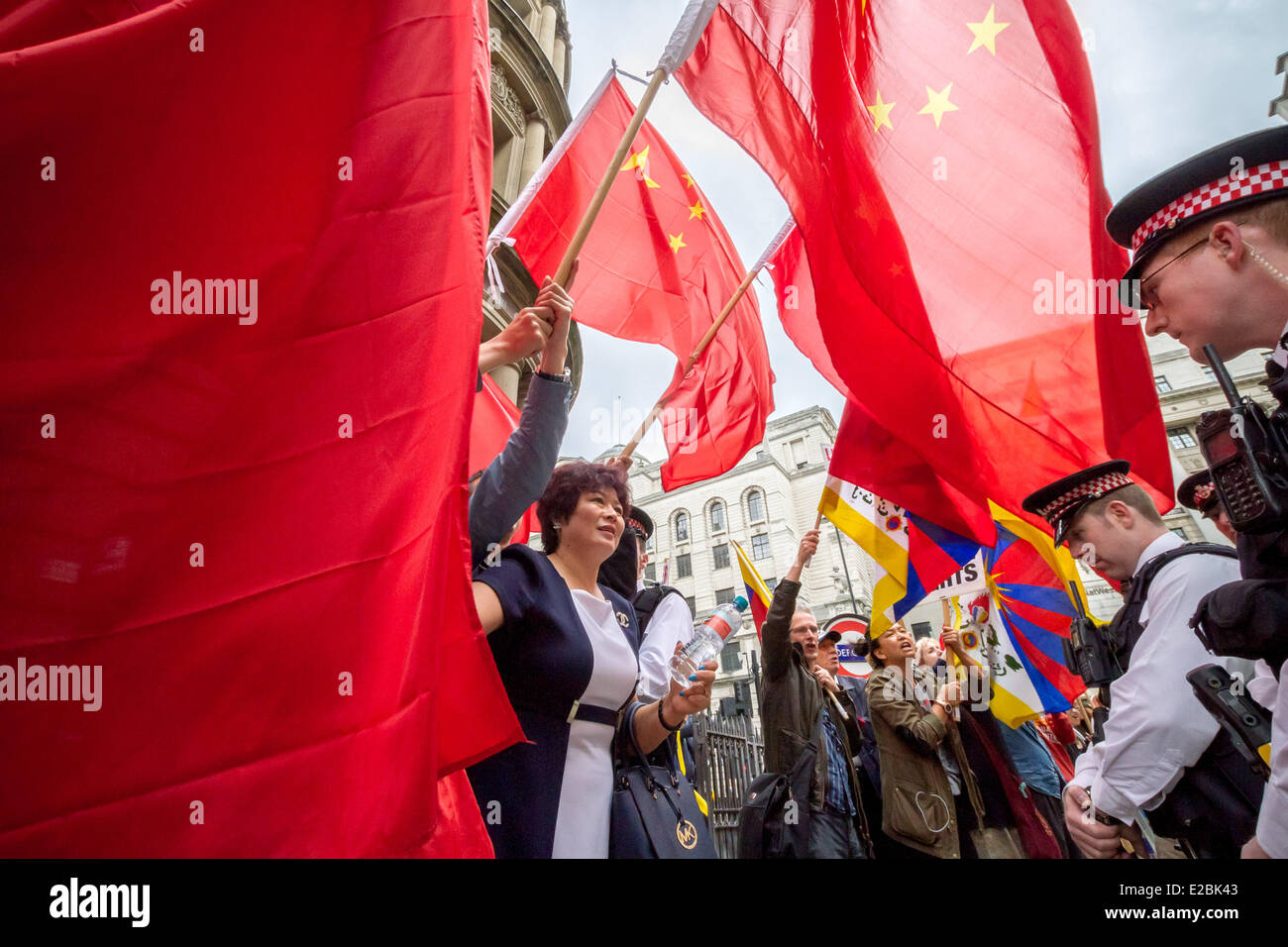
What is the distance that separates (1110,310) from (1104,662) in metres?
1.53

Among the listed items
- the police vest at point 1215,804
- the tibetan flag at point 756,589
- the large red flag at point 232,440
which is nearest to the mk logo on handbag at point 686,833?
the large red flag at point 232,440

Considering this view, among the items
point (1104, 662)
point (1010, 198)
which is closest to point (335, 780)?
point (1104, 662)

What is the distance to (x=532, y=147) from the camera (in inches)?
535

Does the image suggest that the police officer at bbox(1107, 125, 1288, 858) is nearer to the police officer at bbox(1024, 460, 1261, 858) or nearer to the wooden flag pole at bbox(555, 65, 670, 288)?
the police officer at bbox(1024, 460, 1261, 858)

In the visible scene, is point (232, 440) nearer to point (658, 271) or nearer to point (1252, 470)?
point (1252, 470)

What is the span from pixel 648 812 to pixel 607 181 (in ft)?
6.82

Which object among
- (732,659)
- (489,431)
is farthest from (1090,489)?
(732,659)

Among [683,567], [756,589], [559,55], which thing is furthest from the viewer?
[683,567]

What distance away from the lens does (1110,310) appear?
2.85 meters

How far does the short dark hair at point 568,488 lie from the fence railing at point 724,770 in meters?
5.03

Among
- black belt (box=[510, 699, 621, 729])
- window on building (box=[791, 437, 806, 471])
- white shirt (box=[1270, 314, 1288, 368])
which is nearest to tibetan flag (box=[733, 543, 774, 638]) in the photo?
black belt (box=[510, 699, 621, 729])

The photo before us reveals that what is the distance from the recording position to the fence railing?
7.44m

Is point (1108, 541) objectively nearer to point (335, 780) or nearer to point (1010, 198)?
point (1010, 198)

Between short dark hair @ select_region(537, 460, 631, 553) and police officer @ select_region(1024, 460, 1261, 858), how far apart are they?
5.99 feet
